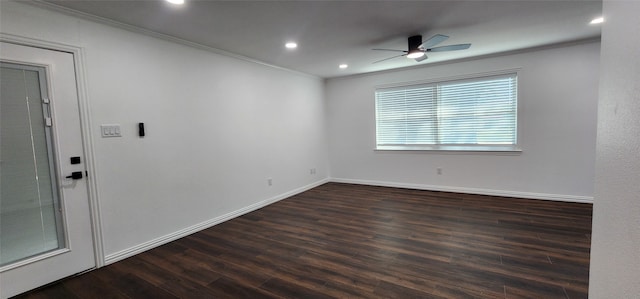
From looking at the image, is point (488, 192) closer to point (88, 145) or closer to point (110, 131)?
point (110, 131)

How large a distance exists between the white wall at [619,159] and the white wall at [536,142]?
4.15 meters

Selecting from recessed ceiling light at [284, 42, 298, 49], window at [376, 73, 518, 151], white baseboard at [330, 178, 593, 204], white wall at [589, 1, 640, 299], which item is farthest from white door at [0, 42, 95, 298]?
window at [376, 73, 518, 151]

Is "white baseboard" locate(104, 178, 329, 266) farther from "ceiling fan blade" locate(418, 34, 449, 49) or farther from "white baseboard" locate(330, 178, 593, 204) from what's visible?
"ceiling fan blade" locate(418, 34, 449, 49)

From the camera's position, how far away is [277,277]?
244cm

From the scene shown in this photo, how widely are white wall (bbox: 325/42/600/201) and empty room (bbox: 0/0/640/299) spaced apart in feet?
0.08

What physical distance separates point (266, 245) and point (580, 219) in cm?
392

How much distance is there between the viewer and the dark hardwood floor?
87.5 inches

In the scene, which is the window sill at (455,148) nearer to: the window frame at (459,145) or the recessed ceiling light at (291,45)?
the window frame at (459,145)

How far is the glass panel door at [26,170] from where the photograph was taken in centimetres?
223

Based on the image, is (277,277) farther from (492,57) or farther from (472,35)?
(492,57)

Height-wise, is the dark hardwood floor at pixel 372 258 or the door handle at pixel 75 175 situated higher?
the door handle at pixel 75 175

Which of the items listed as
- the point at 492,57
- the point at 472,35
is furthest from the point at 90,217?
the point at 492,57

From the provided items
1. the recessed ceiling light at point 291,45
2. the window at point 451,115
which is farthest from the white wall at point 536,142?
the recessed ceiling light at point 291,45

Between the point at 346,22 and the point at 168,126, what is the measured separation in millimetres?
2393
